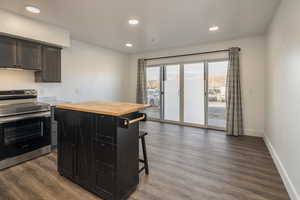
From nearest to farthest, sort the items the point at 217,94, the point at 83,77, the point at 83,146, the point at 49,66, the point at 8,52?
1. the point at 83,146
2. the point at 8,52
3. the point at 49,66
4. the point at 83,77
5. the point at 217,94

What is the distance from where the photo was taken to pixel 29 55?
3018 millimetres

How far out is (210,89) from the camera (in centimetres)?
473

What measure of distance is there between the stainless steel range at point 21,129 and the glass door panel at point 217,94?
422cm

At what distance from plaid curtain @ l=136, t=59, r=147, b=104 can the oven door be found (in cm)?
327

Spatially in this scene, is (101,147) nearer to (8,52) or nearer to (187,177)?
(187,177)

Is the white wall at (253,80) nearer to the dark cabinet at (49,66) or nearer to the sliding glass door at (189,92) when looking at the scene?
the sliding glass door at (189,92)

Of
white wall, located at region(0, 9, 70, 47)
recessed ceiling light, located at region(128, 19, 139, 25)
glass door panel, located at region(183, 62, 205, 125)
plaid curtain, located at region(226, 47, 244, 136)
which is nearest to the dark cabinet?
white wall, located at region(0, 9, 70, 47)

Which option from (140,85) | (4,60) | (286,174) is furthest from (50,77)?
(286,174)

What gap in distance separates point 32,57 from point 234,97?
15.6ft

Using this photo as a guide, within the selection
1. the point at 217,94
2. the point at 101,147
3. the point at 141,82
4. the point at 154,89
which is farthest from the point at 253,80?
the point at 101,147

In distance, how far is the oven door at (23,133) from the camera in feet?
8.02

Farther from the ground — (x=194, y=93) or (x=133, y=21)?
(x=133, y=21)

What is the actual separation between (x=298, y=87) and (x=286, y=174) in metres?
1.21

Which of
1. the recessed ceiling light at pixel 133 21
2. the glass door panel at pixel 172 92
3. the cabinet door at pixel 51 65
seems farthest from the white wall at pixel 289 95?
the cabinet door at pixel 51 65
